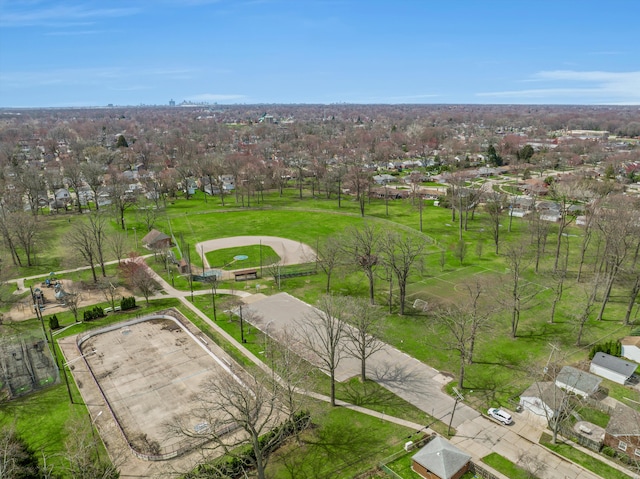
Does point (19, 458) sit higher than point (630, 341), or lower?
higher

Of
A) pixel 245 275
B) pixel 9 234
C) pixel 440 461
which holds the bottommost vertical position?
pixel 440 461

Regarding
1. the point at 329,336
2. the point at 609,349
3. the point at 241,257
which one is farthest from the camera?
the point at 241,257

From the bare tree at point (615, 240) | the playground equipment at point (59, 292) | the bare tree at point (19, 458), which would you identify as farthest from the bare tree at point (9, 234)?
the bare tree at point (615, 240)

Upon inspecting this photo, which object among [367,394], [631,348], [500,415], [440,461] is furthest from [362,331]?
[631,348]

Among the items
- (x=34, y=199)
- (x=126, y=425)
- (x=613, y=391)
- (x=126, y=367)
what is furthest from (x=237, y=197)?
(x=613, y=391)

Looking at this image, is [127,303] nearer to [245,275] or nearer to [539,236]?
[245,275]

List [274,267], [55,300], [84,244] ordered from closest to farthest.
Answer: [55,300] → [84,244] → [274,267]

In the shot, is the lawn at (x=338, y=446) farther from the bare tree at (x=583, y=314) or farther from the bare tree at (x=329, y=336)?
the bare tree at (x=583, y=314)
